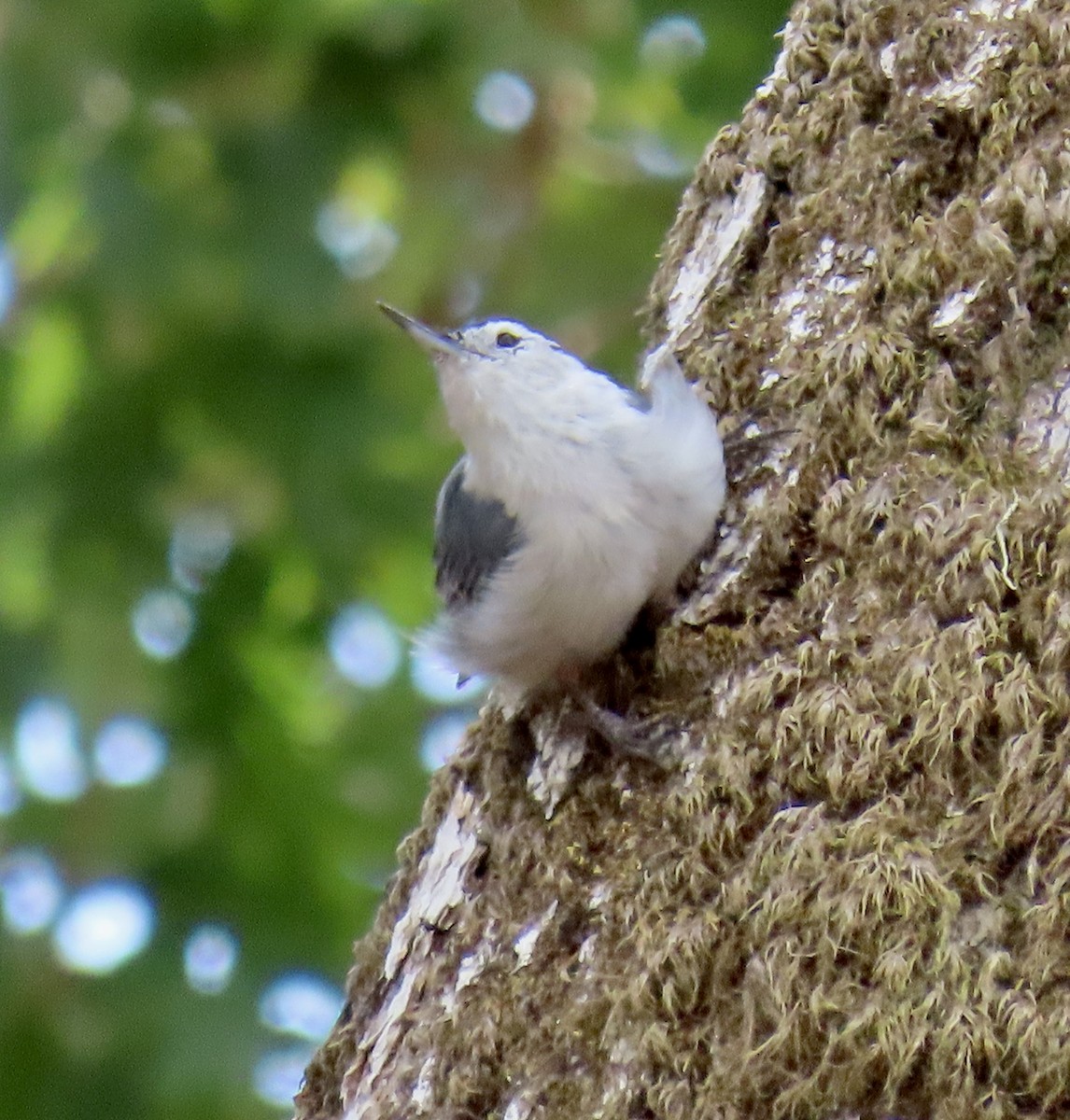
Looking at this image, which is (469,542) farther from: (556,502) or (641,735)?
(641,735)

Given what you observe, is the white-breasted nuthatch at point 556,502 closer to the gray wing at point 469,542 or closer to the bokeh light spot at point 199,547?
the gray wing at point 469,542

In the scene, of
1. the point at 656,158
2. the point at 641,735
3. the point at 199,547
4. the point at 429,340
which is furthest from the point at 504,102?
the point at 641,735

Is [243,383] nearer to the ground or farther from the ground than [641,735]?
farther from the ground

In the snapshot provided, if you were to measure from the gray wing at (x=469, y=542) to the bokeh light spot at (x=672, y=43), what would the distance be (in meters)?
2.08

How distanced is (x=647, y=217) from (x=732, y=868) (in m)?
3.27

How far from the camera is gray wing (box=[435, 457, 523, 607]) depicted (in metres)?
2.51

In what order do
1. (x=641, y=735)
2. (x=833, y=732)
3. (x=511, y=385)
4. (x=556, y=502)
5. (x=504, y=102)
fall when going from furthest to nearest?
(x=504, y=102) → (x=511, y=385) → (x=556, y=502) → (x=641, y=735) → (x=833, y=732)

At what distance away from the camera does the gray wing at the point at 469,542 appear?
8.22ft

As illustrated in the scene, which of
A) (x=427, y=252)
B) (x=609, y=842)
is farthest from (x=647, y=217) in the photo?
(x=609, y=842)

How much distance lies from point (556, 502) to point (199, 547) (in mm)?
2340

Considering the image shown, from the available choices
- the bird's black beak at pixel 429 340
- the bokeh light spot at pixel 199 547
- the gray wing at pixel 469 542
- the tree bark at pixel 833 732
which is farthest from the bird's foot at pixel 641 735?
the bokeh light spot at pixel 199 547

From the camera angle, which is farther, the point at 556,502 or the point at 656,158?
the point at 656,158

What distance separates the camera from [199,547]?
4547 mm

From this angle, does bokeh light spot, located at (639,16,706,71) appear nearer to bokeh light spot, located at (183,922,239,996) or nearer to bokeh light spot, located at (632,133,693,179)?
bokeh light spot, located at (632,133,693,179)
